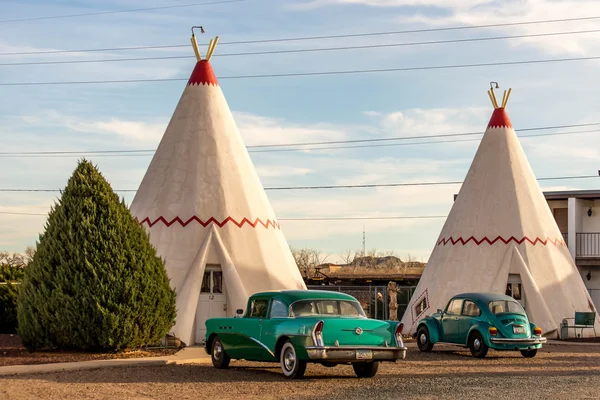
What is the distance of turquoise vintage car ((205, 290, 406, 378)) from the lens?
11734 mm

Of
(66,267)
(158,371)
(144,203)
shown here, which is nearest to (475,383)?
(158,371)

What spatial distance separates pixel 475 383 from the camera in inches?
473

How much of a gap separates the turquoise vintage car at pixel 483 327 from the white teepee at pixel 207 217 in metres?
4.01

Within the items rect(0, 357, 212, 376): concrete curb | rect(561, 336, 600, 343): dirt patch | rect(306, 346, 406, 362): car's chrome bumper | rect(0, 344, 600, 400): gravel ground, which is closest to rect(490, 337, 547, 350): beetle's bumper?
rect(0, 344, 600, 400): gravel ground

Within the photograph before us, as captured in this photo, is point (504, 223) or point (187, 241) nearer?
point (187, 241)

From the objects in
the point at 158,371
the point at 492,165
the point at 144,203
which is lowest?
the point at 158,371

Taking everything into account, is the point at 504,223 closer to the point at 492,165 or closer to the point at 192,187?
the point at 492,165

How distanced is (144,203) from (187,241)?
61.0 inches

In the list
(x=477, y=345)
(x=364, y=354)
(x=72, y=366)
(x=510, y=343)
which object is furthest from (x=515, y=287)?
(x=72, y=366)

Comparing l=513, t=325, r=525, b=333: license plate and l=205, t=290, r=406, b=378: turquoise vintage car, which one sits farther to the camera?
l=513, t=325, r=525, b=333: license plate

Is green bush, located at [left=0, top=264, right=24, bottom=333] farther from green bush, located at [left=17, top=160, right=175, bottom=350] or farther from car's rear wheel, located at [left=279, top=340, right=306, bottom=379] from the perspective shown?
car's rear wheel, located at [left=279, top=340, right=306, bottom=379]

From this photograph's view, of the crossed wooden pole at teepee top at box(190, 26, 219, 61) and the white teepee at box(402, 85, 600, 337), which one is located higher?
the crossed wooden pole at teepee top at box(190, 26, 219, 61)

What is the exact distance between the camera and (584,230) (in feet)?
105

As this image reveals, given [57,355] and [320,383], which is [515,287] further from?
[320,383]
